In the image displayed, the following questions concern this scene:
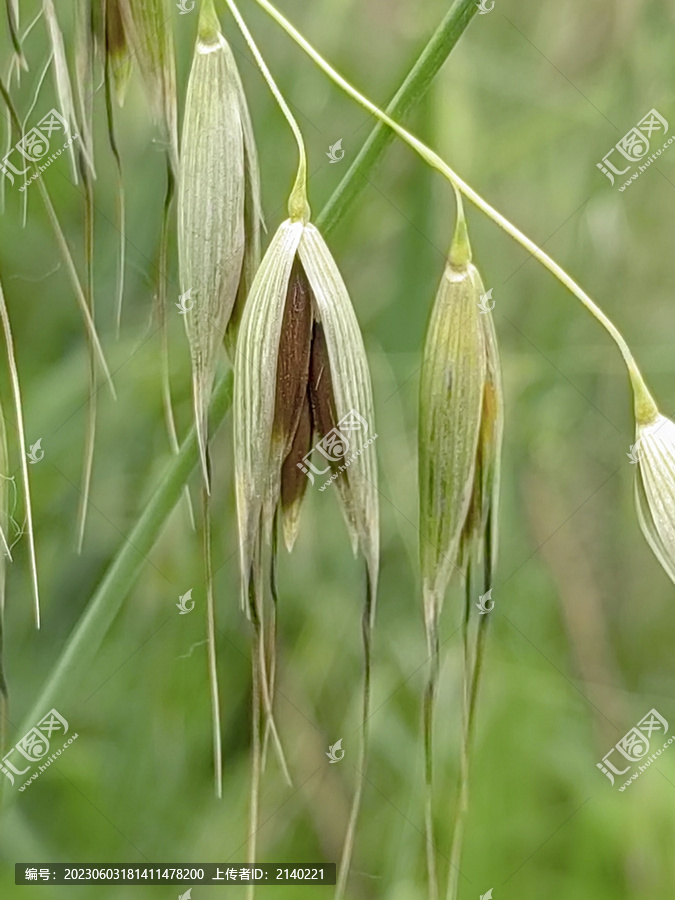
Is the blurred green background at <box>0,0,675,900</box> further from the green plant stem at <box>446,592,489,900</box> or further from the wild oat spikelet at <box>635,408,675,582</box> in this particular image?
the wild oat spikelet at <box>635,408,675,582</box>

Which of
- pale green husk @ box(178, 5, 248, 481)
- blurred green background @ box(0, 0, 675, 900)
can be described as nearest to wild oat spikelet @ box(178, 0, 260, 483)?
pale green husk @ box(178, 5, 248, 481)

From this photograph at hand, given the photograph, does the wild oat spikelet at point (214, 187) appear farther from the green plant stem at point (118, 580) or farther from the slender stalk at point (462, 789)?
the slender stalk at point (462, 789)

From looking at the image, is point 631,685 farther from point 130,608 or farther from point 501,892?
point 130,608

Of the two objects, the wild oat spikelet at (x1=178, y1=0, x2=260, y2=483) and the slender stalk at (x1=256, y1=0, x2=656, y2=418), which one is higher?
the slender stalk at (x1=256, y1=0, x2=656, y2=418)
